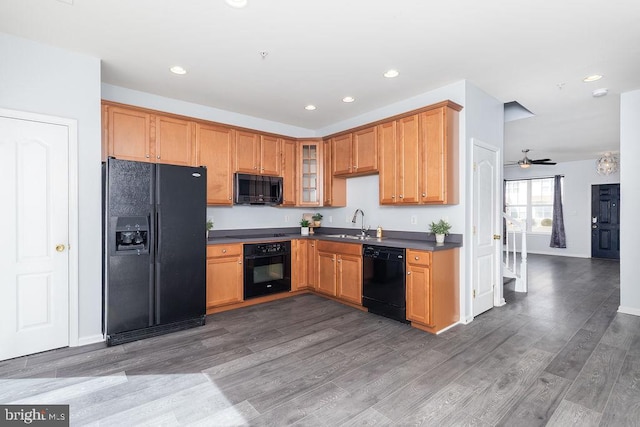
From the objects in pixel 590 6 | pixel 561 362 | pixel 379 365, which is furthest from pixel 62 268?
pixel 590 6

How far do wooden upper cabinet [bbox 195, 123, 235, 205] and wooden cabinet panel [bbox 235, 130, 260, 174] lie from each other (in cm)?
10

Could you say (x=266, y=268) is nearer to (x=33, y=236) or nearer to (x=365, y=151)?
(x=365, y=151)

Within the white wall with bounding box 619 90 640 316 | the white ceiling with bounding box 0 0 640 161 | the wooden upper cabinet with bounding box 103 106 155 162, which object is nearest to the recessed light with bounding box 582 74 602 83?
the white ceiling with bounding box 0 0 640 161

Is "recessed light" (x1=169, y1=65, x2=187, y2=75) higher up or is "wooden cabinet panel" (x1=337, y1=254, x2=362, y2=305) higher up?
"recessed light" (x1=169, y1=65, x2=187, y2=75)

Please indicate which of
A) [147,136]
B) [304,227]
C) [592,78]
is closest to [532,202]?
[592,78]

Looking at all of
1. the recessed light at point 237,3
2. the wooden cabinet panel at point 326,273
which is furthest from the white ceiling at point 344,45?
the wooden cabinet panel at point 326,273

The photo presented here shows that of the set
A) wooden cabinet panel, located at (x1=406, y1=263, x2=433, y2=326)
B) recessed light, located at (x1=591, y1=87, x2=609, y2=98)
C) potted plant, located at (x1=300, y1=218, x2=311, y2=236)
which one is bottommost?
wooden cabinet panel, located at (x1=406, y1=263, x2=433, y2=326)

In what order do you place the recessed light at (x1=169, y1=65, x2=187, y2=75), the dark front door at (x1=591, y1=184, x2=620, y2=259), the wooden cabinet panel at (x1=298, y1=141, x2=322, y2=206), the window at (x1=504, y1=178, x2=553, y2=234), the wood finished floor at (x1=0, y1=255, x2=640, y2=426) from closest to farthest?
the wood finished floor at (x1=0, y1=255, x2=640, y2=426) < the recessed light at (x1=169, y1=65, x2=187, y2=75) < the wooden cabinet panel at (x1=298, y1=141, x2=322, y2=206) < the dark front door at (x1=591, y1=184, x2=620, y2=259) < the window at (x1=504, y1=178, x2=553, y2=234)

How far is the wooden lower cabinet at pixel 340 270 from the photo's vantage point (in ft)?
13.4

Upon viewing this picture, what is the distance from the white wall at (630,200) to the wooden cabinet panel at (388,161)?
9.38 feet

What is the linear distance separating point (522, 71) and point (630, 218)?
240 centimetres

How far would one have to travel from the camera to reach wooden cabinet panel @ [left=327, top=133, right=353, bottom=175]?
15.2 ft

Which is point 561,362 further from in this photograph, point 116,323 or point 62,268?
point 62,268

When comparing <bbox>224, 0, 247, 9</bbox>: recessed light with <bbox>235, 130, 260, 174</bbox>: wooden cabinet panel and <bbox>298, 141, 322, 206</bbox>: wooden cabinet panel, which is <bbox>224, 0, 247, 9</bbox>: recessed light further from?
<bbox>298, 141, 322, 206</bbox>: wooden cabinet panel
